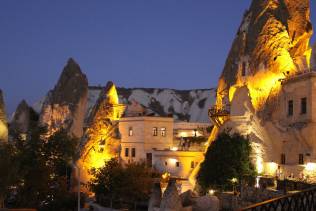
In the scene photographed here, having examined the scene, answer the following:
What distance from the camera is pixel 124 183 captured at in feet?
125

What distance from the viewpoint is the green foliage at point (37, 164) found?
27.8 m

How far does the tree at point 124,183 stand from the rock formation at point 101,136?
53.5ft

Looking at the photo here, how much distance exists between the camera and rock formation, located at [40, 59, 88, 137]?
6494cm

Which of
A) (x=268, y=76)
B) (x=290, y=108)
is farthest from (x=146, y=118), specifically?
(x=290, y=108)

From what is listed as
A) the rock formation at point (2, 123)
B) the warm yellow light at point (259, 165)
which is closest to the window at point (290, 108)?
the warm yellow light at point (259, 165)

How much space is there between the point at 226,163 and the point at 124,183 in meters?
8.74

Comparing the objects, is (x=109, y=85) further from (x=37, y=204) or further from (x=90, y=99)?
(x=90, y=99)

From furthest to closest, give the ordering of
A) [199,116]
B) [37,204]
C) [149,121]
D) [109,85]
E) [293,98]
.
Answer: [199,116], [109,85], [149,121], [293,98], [37,204]

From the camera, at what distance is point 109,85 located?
6481 centimetres

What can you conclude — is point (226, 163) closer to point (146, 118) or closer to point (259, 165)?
point (259, 165)

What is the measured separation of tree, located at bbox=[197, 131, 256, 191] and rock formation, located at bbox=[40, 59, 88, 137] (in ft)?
100

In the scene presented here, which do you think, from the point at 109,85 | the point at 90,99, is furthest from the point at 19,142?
the point at 90,99

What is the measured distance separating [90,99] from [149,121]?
2509 inches

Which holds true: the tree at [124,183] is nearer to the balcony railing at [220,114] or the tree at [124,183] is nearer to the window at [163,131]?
the balcony railing at [220,114]
